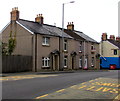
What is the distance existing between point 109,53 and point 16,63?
3351cm

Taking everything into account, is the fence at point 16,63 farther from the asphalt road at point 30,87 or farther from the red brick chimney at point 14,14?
the asphalt road at point 30,87

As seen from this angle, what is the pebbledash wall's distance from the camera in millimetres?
52444

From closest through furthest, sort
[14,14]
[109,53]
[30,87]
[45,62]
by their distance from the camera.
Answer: [30,87]
[45,62]
[14,14]
[109,53]

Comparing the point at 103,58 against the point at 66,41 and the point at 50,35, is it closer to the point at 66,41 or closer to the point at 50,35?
the point at 66,41

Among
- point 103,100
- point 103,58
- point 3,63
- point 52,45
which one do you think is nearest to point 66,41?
point 52,45

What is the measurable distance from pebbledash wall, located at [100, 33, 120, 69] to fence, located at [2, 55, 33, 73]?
95.4 feet

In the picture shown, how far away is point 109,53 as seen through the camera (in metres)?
54.4


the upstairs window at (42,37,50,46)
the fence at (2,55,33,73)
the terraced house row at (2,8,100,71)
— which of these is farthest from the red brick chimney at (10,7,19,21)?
the fence at (2,55,33,73)

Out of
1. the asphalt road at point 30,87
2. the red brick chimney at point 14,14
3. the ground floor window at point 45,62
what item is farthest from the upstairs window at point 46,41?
the asphalt road at point 30,87

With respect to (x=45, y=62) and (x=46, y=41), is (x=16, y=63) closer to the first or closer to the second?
(x=45, y=62)

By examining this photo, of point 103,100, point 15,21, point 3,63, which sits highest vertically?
point 15,21

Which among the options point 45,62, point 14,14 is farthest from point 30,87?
point 14,14

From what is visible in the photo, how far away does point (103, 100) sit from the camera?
8648mm

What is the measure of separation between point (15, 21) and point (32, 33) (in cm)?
405
